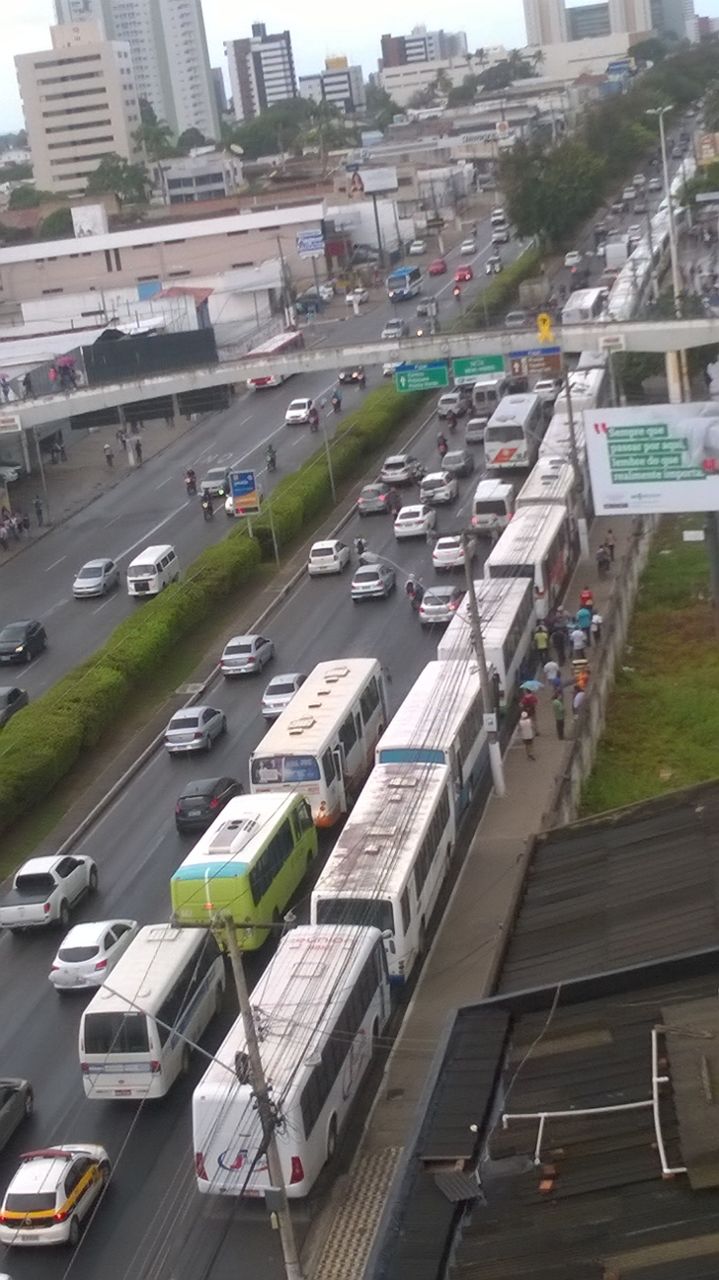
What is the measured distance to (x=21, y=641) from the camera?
3338 cm

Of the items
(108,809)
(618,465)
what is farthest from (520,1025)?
(618,465)

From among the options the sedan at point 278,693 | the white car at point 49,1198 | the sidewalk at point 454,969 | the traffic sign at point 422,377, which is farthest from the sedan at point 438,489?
the white car at point 49,1198

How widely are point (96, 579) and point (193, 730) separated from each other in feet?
36.0

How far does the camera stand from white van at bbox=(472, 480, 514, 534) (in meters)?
37.6

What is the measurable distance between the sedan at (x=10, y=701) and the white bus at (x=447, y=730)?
795cm

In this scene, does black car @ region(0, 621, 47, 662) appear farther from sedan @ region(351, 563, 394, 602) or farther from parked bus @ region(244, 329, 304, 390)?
parked bus @ region(244, 329, 304, 390)

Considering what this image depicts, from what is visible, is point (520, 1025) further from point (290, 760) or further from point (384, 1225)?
point (290, 760)

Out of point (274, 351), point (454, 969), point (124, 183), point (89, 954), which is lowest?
point (454, 969)

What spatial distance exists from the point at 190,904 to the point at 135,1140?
368cm

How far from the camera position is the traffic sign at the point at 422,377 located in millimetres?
39406

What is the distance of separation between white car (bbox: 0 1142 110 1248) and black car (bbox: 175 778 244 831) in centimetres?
879

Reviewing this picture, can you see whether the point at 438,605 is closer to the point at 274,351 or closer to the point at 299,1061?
the point at 274,351

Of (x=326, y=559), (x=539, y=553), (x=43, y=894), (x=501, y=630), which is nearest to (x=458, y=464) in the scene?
(x=326, y=559)

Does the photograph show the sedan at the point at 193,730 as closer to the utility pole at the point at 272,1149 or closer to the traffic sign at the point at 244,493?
the traffic sign at the point at 244,493
